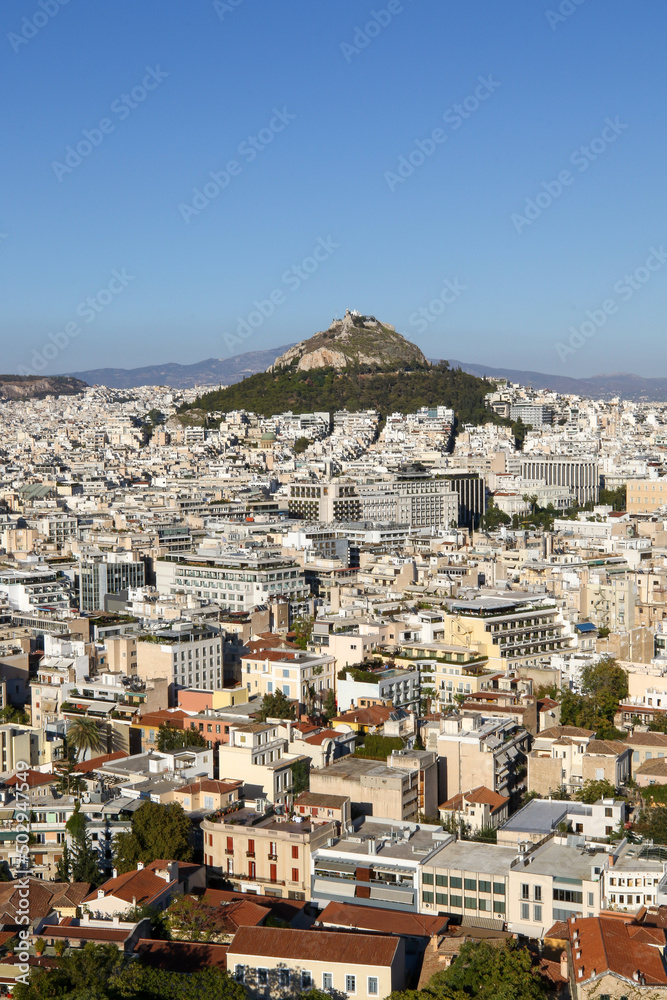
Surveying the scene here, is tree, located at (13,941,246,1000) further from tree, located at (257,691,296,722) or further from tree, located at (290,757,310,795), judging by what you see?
tree, located at (257,691,296,722)

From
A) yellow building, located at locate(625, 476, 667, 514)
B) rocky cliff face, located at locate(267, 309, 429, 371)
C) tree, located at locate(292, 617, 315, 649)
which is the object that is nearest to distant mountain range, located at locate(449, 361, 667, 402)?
rocky cliff face, located at locate(267, 309, 429, 371)

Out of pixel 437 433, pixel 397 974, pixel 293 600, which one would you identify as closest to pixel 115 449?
pixel 437 433

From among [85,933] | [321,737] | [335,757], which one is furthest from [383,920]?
[321,737]

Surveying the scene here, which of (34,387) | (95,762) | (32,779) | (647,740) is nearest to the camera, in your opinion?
(32,779)

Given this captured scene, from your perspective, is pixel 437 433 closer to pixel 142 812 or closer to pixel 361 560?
pixel 361 560

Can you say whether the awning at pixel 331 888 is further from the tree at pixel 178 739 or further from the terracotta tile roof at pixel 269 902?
the tree at pixel 178 739

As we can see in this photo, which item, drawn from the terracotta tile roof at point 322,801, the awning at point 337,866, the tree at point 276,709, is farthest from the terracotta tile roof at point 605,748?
the tree at point 276,709

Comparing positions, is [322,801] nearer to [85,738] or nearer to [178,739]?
[178,739]
